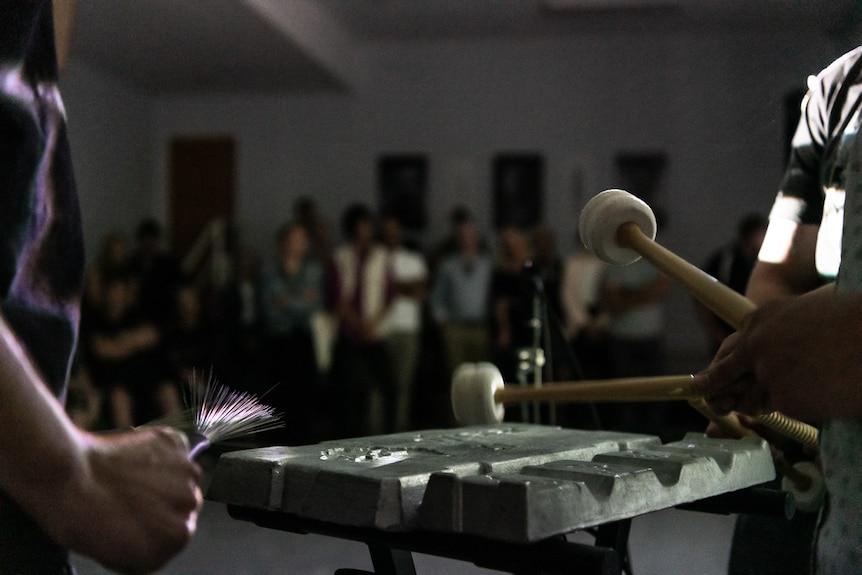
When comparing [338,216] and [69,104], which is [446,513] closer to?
[69,104]

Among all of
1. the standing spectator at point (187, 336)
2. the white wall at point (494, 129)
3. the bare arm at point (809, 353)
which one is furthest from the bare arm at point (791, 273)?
the white wall at point (494, 129)

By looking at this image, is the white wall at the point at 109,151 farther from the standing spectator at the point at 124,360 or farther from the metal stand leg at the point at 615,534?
the metal stand leg at the point at 615,534

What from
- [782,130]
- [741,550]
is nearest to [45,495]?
[741,550]

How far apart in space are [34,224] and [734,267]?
1.67 m

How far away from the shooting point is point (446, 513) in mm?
831

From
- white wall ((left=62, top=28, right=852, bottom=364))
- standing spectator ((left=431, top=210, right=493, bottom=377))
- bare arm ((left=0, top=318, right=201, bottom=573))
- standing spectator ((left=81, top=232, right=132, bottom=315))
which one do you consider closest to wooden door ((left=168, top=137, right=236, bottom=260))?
white wall ((left=62, top=28, right=852, bottom=364))

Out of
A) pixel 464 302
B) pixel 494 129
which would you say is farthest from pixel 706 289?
pixel 494 129

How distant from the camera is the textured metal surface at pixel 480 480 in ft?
2.66

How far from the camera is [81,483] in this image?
0.61 m

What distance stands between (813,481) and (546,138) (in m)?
5.25

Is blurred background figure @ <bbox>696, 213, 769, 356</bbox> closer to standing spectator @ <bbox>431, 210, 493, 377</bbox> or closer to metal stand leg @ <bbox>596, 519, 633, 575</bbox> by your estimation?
metal stand leg @ <bbox>596, 519, 633, 575</bbox>

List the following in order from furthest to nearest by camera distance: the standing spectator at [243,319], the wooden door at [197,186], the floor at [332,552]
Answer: the wooden door at [197,186], the standing spectator at [243,319], the floor at [332,552]

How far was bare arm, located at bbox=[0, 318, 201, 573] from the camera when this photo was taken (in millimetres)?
608

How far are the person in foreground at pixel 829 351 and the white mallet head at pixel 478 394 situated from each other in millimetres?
443
